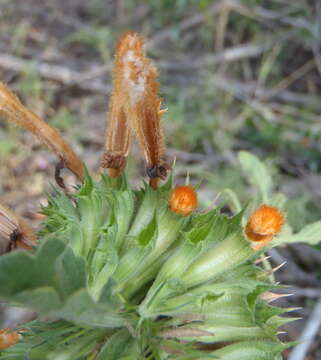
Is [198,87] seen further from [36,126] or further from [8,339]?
[8,339]

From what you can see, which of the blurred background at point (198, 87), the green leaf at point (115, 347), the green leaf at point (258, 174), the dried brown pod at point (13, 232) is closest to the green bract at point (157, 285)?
the green leaf at point (115, 347)

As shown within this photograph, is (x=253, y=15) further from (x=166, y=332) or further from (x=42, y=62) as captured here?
(x=166, y=332)

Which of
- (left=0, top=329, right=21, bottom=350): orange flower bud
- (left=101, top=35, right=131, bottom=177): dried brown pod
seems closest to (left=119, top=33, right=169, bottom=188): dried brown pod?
(left=101, top=35, right=131, bottom=177): dried brown pod

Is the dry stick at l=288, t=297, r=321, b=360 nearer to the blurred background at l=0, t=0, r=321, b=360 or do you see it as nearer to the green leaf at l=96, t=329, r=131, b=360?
the blurred background at l=0, t=0, r=321, b=360

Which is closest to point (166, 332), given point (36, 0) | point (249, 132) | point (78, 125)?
point (249, 132)

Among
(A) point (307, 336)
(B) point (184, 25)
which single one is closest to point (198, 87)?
(B) point (184, 25)

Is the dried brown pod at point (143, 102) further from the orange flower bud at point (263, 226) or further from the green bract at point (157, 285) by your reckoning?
the orange flower bud at point (263, 226)

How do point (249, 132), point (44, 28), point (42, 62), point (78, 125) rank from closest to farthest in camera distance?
point (249, 132)
point (78, 125)
point (42, 62)
point (44, 28)

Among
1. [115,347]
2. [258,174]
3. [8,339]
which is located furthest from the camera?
[258,174]
